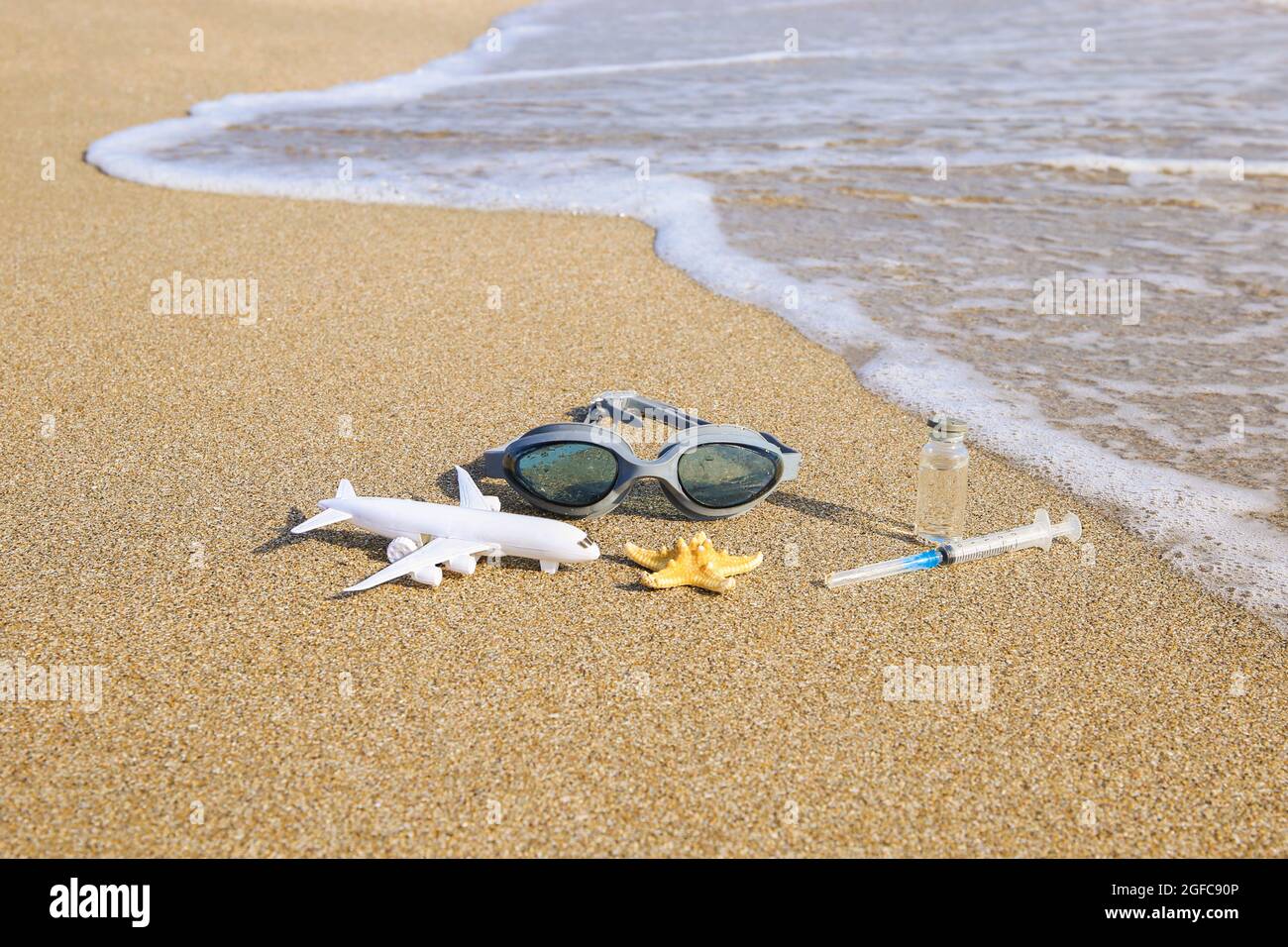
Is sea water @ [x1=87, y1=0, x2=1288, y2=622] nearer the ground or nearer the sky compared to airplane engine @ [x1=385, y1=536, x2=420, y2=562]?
nearer the sky

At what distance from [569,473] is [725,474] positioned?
44 cm

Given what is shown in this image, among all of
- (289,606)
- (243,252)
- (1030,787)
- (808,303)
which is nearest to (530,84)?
(243,252)

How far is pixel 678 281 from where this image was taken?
229 inches

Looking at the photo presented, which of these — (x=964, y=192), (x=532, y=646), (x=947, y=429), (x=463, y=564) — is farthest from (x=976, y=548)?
(x=964, y=192)

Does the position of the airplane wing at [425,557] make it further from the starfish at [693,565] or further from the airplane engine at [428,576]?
the starfish at [693,565]

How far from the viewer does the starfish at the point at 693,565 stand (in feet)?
9.72

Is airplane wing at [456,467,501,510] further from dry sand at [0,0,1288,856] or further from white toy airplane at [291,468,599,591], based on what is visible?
dry sand at [0,0,1288,856]

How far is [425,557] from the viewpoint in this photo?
2.92 m

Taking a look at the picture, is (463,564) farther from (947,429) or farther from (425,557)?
(947,429)

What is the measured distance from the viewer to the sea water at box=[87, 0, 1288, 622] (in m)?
4.25

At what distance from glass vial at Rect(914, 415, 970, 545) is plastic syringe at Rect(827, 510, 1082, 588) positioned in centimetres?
8

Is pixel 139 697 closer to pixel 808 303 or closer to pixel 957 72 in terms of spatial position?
pixel 808 303

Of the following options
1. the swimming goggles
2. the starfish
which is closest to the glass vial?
the swimming goggles
